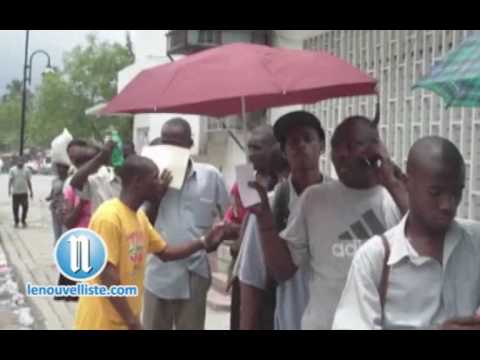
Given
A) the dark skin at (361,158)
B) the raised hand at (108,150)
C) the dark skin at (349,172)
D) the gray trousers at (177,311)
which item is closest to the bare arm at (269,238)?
the dark skin at (349,172)

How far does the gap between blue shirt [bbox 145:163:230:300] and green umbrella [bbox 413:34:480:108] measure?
58.3 inches

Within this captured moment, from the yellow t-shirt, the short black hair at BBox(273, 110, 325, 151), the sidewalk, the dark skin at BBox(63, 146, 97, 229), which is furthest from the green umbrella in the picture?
the sidewalk

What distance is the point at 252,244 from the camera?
2.77 metres

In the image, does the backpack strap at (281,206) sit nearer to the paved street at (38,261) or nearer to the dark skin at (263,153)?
the dark skin at (263,153)

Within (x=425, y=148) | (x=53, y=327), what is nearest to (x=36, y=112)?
(x=53, y=327)

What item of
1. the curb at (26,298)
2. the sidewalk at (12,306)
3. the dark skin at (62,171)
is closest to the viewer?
the curb at (26,298)

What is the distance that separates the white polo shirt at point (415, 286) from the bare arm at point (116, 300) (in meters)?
1.27

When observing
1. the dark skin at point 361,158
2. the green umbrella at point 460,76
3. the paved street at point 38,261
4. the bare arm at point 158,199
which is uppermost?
the green umbrella at point 460,76

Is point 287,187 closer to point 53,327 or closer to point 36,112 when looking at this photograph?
point 53,327

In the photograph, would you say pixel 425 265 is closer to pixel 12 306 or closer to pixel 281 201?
pixel 281 201

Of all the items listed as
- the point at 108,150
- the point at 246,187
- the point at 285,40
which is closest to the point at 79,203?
the point at 108,150

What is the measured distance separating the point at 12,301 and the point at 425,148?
6.64 m

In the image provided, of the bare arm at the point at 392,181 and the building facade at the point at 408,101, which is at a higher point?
the building facade at the point at 408,101

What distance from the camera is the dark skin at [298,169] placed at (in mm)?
2785
